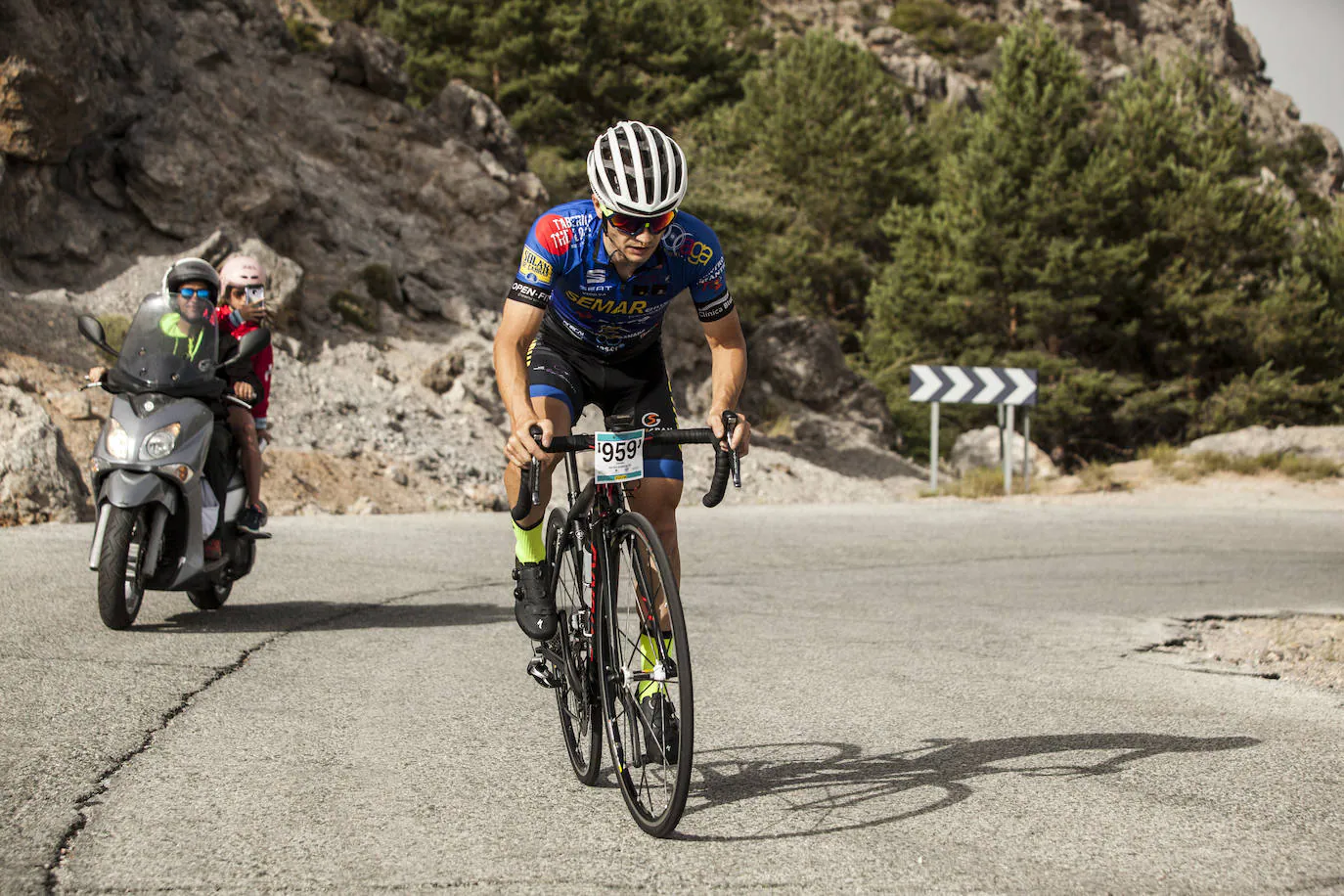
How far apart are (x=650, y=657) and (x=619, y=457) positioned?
611mm

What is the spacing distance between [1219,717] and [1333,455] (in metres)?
19.9

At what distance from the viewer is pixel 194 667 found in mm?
5805

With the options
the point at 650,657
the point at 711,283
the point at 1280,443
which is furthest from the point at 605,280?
the point at 1280,443

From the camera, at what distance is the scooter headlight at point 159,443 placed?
657cm

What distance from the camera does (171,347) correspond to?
7.02 m

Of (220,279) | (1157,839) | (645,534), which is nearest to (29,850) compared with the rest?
(645,534)

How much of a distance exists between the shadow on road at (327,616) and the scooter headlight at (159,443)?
0.96 metres

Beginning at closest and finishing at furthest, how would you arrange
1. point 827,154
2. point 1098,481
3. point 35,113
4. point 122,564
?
point 122,564, point 35,113, point 1098,481, point 827,154

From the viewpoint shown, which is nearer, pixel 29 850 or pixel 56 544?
pixel 29 850

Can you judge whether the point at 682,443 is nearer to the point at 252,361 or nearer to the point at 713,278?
the point at 713,278

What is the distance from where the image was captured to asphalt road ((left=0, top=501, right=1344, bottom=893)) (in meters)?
3.31

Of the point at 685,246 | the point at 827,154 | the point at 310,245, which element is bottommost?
the point at 685,246

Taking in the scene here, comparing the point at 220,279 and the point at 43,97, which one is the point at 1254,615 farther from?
the point at 43,97

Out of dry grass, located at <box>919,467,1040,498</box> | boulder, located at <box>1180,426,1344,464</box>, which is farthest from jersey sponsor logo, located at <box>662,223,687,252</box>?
boulder, located at <box>1180,426,1344,464</box>
